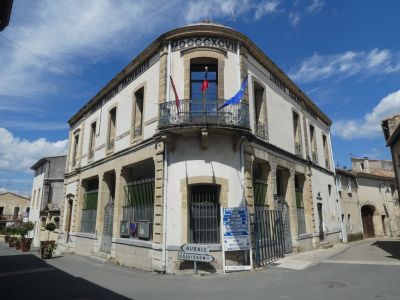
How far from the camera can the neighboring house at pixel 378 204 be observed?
1053 inches

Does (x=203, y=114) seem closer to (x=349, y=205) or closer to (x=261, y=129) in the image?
(x=261, y=129)

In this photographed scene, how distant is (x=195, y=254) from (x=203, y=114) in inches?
180

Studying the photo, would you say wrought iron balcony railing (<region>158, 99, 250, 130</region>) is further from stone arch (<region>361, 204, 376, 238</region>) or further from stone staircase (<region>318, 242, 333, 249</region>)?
stone arch (<region>361, 204, 376, 238</region>)

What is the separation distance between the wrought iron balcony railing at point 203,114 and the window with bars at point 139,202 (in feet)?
8.86

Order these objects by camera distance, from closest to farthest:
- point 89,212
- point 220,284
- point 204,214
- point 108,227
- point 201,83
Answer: point 220,284
point 204,214
point 201,83
point 108,227
point 89,212

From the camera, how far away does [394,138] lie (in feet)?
52.1

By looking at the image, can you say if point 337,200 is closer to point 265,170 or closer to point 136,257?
point 265,170

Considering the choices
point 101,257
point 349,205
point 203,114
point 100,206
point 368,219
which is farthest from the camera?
point 368,219

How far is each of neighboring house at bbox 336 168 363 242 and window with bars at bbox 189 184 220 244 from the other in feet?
49.1

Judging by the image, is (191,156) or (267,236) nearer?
(191,156)

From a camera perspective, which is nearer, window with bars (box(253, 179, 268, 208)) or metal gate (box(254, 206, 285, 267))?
metal gate (box(254, 206, 285, 267))

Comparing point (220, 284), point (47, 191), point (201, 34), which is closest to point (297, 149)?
point (201, 34)

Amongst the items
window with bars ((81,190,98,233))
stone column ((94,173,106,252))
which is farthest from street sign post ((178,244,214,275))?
window with bars ((81,190,98,233))

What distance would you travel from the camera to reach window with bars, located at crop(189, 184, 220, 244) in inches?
401
